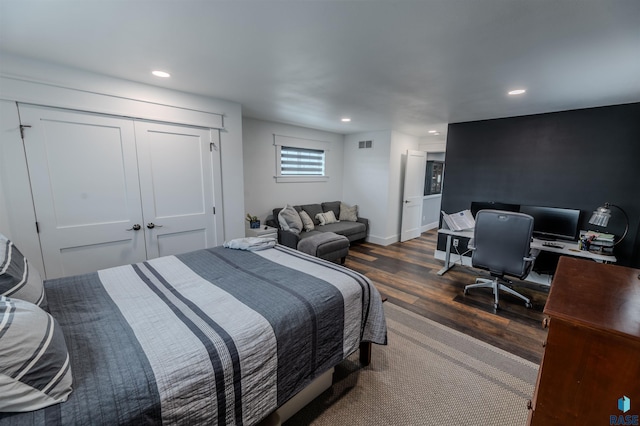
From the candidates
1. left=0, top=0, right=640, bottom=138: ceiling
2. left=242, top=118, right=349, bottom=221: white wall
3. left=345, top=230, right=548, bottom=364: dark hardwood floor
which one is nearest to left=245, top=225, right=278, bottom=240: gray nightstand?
left=242, top=118, right=349, bottom=221: white wall

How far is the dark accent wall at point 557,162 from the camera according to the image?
3.00m

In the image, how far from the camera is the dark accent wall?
Answer: 300 centimetres

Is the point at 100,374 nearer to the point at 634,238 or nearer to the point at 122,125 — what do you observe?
the point at 122,125

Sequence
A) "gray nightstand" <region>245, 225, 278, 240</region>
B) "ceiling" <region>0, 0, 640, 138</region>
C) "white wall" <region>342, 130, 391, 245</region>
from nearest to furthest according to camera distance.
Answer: "ceiling" <region>0, 0, 640, 138</region>
"gray nightstand" <region>245, 225, 278, 240</region>
"white wall" <region>342, 130, 391, 245</region>

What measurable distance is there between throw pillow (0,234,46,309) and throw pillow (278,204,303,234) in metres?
3.09

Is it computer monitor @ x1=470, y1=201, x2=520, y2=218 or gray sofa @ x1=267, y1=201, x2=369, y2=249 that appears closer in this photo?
computer monitor @ x1=470, y1=201, x2=520, y2=218

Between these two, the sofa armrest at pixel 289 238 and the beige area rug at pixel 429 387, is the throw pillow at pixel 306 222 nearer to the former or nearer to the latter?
the sofa armrest at pixel 289 238

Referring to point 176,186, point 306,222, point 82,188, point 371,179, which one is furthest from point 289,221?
point 82,188

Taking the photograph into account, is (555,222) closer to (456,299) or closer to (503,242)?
(503,242)

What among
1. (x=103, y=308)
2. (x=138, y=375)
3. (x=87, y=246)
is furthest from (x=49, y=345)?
(x=87, y=246)

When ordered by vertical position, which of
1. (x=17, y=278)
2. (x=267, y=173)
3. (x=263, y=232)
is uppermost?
(x=267, y=173)

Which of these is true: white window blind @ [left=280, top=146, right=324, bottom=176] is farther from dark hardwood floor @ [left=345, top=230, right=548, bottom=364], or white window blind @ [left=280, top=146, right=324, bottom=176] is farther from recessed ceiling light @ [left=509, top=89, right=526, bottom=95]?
recessed ceiling light @ [left=509, top=89, right=526, bottom=95]

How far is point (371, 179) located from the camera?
541 centimetres

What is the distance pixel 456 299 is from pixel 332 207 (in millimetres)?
3049
